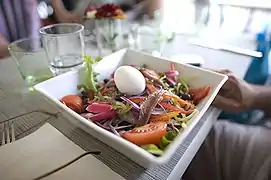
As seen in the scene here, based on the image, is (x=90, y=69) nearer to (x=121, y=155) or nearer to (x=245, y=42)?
(x=121, y=155)

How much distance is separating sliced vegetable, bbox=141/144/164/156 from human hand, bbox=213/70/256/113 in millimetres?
275

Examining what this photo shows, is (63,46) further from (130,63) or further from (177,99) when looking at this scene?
(177,99)

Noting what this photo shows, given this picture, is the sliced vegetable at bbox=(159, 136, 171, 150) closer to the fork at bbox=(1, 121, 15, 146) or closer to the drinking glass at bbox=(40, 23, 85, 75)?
the fork at bbox=(1, 121, 15, 146)

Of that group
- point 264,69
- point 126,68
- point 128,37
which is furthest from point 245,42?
point 126,68

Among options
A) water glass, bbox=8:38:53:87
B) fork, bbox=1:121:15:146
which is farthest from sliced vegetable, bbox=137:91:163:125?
water glass, bbox=8:38:53:87

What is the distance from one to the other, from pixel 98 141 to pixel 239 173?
38cm

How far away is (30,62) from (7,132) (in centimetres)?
27

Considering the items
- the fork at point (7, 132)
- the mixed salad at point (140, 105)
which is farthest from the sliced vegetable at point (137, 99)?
the fork at point (7, 132)

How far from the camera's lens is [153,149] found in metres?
0.35

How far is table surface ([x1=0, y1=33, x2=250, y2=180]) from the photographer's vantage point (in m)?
0.39

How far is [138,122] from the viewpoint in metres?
0.43

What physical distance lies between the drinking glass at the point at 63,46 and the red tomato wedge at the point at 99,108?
0.23m

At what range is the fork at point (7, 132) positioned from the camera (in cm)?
45

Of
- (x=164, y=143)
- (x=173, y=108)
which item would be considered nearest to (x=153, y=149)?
(x=164, y=143)
